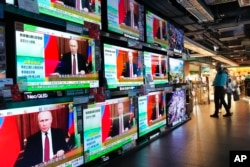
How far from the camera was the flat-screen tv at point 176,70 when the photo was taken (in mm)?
5379

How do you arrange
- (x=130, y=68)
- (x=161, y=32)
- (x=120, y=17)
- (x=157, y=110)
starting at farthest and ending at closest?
(x=161, y=32), (x=157, y=110), (x=130, y=68), (x=120, y=17)

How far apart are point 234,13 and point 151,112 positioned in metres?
3.50

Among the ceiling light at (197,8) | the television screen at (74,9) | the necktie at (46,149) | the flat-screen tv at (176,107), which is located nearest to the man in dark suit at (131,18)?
the television screen at (74,9)

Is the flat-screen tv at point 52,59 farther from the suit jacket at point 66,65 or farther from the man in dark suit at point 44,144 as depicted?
the man in dark suit at point 44,144

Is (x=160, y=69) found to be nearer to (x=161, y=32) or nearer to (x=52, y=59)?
(x=161, y=32)

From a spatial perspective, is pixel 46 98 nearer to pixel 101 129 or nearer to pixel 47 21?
pixel 47 21

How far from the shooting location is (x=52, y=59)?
230 centimetres

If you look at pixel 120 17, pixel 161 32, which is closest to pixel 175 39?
pixel 161 32

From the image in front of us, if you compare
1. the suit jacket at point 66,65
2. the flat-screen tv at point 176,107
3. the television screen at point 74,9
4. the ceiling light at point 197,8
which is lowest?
the flat-screen tv at point 176,107

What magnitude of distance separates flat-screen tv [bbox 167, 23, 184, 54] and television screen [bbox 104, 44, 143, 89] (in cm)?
169

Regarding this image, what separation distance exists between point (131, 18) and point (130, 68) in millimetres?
757

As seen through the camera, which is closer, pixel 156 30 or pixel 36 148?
pixel 36 148

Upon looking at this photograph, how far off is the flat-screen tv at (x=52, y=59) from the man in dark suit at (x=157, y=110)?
193cm

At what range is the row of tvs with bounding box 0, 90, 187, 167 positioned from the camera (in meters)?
1.97
